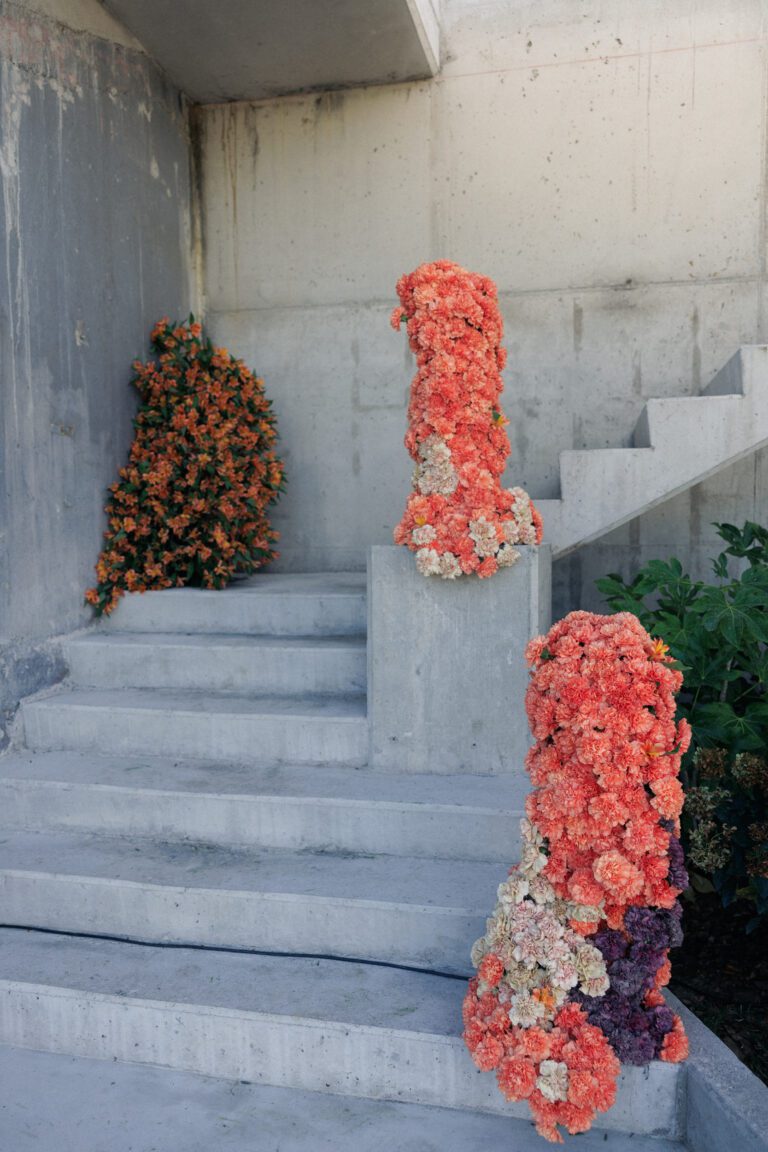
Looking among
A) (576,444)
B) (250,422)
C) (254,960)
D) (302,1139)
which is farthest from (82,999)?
(576,444)

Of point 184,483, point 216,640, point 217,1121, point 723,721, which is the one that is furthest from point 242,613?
point 217,1121

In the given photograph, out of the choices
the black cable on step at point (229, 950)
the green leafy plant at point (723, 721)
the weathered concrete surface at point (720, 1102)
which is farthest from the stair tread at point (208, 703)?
the weathered concrete surface at point (720, 1102)

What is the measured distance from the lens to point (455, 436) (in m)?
3.32

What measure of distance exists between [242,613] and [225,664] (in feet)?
1.20

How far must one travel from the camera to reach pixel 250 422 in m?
4.88

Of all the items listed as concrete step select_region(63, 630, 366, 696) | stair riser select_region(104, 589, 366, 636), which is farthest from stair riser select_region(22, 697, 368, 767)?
stair riser select_region(104, 589, 366, 636)

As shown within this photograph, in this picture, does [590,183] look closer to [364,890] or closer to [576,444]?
[576,444]

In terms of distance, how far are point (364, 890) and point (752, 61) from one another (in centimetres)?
437

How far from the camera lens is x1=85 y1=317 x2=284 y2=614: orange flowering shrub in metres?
4.46

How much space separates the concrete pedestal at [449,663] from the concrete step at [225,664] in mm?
462

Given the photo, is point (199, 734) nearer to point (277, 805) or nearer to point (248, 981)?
point (277, 805)

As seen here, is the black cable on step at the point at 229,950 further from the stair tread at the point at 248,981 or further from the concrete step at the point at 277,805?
the concrete step at the point at 277,805

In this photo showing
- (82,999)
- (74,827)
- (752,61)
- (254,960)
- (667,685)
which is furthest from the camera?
(752,61)

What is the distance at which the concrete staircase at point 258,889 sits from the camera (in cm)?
237
